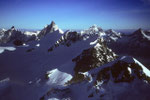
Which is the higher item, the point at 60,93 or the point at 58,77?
the point at 60,93

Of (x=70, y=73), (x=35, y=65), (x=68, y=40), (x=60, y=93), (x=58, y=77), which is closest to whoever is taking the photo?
(x=60, y=93)

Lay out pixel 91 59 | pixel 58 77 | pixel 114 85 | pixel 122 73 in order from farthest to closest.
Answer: pixel 91 59 → pixel 58 77 → pixel 122 73 → pixel 114 85

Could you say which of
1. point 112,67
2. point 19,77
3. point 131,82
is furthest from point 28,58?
point 131,82

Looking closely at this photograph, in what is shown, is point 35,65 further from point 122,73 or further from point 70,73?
point 122,73

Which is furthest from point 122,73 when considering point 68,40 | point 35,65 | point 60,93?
point 68,40

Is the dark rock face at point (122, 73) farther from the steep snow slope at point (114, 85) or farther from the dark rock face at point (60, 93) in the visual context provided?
the dark rock face at point (60, 93)

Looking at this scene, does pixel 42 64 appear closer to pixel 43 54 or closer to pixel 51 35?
pixel 43 54

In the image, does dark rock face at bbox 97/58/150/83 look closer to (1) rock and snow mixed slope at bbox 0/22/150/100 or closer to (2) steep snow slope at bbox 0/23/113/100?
(1) rock and snow mixed slope at bbox 0/22/150/100

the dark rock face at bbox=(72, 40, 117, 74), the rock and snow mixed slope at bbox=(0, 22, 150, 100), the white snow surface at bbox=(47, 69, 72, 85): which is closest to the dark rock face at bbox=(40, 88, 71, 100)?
the rock and snow mixed slope at bbox=(0, 22, 150, 100)
